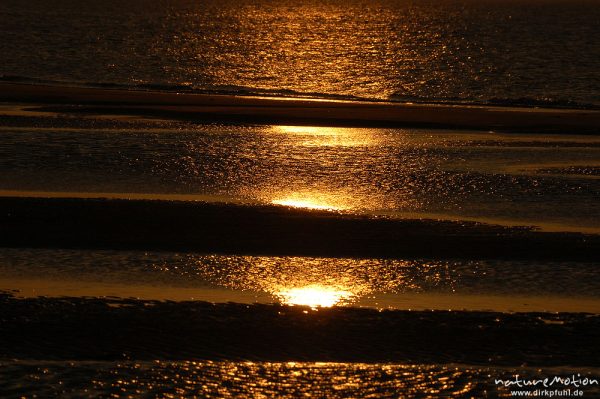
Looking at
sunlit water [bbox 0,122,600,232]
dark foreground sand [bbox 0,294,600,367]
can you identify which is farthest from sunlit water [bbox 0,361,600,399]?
sunlit water [bbox 0,122,600,232]

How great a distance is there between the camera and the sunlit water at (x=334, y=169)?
687 inches

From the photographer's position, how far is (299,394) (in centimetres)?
832

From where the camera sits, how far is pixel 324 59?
67.4m

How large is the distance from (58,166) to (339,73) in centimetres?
3608

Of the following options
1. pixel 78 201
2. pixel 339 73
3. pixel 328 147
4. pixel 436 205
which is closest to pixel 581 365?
pixel 436 205

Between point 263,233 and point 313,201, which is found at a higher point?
point 313,201

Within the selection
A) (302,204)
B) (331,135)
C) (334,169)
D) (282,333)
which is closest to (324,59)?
(331,135)

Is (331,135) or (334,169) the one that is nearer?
(334,169)

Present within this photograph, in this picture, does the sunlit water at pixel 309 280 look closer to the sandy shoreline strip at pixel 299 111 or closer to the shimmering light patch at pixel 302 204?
the shimmering light patch at pixel 302 204

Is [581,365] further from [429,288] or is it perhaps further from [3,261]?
[3,261]

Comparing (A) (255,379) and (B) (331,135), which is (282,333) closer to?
(A) (255,379)

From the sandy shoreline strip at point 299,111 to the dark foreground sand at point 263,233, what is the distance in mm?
13303

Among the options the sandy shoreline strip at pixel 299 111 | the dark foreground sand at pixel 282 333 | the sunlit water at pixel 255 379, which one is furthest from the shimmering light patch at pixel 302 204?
the sandy shoreline strip at pixel 299 111

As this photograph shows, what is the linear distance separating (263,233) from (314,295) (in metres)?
3.49
